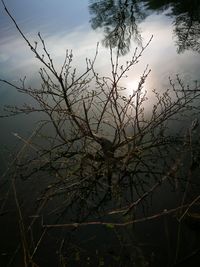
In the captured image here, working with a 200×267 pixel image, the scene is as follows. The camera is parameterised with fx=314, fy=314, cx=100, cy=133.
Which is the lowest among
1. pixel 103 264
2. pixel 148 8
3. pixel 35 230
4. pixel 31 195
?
pixel 35 230

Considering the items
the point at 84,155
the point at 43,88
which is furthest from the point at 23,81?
the point at 84,155

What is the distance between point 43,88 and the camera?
4680mm

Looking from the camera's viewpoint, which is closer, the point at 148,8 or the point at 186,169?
the point at 186,169

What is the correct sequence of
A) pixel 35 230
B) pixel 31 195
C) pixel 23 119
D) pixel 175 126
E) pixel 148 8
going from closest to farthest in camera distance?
pixel 31 195, pixel 35 230, pixel 175 126, pixel 148 8, pixel 23 119

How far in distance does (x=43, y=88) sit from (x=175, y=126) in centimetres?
588

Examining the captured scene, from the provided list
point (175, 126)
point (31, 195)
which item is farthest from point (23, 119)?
point (31, 195)

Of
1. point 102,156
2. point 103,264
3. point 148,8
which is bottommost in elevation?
point 103,264

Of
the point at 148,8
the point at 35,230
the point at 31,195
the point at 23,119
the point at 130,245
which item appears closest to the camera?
the point at 130,245

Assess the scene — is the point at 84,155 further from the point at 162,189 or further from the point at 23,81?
the point at 162,189

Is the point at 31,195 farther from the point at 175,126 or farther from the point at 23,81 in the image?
the point at 175,126

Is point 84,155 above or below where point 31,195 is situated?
above

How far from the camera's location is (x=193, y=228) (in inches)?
211

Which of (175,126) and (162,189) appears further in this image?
(175,126)

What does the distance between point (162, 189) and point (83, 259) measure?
7.12 ft
